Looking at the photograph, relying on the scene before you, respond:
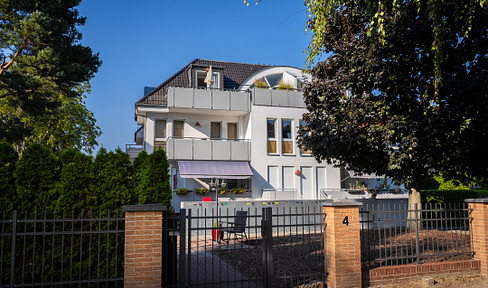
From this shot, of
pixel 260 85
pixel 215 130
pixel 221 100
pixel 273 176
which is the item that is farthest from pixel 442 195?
pixel 215 130

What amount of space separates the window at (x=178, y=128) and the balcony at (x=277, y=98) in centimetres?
517

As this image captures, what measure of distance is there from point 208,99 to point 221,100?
34.6 inches

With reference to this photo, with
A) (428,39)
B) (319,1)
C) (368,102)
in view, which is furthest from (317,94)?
(319,1)

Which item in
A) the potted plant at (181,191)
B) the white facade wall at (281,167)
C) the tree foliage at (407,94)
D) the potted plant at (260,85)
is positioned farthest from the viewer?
the potted plant at (260,85)

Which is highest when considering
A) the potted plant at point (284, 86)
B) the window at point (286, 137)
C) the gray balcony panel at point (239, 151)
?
the potted plant at point (284, 86)

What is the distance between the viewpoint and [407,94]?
458 inches

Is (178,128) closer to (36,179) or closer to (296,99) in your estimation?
(296,99)

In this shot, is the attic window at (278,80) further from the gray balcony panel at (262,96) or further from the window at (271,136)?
the window at (271,136)

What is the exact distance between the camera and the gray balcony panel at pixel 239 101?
2506 cm

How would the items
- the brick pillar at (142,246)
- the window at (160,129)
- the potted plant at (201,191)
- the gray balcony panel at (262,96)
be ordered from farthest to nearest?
the gray balcony panel at (262,96), the window at (160,129), the potted plant at (201,191), the brick pillar at (142,246)

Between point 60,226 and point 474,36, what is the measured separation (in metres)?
12.0

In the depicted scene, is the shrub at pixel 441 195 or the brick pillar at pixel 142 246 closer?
the brick pillar at pixel 142 246

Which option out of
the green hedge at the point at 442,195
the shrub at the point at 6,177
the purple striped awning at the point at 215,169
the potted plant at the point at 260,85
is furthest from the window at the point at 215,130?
the shrub at the point at 6,177

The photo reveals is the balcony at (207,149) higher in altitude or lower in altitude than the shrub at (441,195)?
higher
